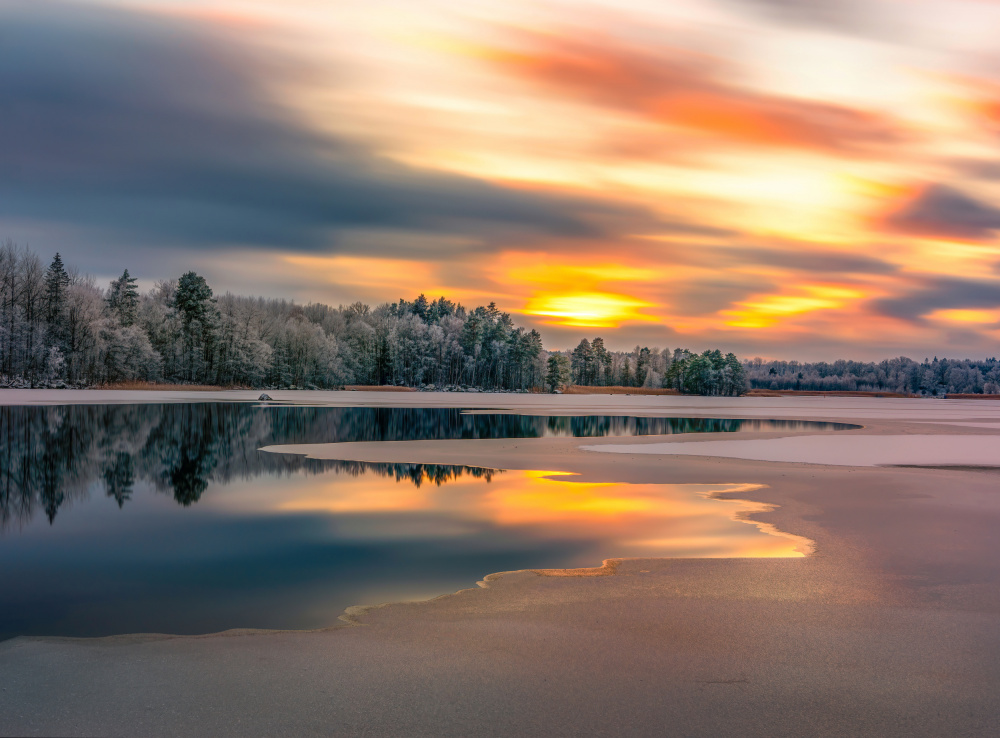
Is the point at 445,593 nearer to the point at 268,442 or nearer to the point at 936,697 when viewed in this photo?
the point at 936,697

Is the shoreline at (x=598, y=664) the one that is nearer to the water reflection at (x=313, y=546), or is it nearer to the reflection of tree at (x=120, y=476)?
the water reflection at (x=313, y=546)

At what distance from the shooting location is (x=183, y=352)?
116250 mm

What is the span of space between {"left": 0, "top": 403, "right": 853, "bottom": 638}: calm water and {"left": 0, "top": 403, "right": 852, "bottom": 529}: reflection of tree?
13 centimetres

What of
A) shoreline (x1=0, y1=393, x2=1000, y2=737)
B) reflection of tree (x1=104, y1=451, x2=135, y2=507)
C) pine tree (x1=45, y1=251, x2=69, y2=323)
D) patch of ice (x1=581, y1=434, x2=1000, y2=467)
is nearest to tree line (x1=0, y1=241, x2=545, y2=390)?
pine tree (x1=45, y1=251, x2=69, y2=323)

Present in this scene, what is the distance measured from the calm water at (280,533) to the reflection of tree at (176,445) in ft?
0.43

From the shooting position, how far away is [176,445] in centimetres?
2858

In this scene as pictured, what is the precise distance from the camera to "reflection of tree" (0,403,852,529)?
18.2 m

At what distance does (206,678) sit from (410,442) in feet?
81.8

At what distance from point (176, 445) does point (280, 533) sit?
18.2m

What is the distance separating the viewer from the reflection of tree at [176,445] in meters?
18.2

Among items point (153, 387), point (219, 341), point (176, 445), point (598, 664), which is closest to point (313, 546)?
point (598, 664)

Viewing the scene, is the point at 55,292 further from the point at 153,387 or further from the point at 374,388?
the point at 374,388

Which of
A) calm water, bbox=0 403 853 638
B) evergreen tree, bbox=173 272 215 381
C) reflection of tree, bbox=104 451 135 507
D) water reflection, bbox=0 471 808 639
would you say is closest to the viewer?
water reflection, bbox=0 471 808 639

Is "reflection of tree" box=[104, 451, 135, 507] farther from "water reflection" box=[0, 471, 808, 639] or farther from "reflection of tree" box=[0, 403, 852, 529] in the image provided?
"water reflection" box=[0, 471, 808, 639]
